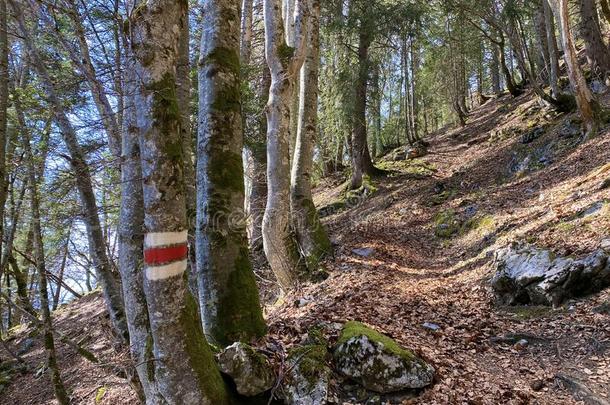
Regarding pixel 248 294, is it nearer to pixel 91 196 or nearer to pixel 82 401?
pixel 91 196

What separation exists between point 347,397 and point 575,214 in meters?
5.14

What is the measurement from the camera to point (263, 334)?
3.77m

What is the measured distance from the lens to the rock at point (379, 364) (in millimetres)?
3213

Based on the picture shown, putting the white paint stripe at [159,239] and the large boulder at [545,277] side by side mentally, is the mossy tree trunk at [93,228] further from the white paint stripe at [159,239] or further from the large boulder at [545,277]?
the large boulder at [545,277]

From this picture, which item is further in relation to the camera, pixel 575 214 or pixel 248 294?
pixel 575 214

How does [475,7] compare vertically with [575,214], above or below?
above

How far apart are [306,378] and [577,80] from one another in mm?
9293

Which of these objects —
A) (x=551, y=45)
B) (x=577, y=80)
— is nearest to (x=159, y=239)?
(x=577, y=80)

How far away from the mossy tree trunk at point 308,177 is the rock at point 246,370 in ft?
13.4

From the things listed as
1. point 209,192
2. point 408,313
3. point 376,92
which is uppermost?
point 376,92

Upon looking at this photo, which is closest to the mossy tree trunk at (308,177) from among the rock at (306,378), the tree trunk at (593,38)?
the rock at (306,378)

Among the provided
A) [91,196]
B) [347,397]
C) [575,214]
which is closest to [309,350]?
[347,397]

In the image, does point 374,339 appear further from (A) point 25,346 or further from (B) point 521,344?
(A) point 25,346

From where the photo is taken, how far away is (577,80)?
8.79m
